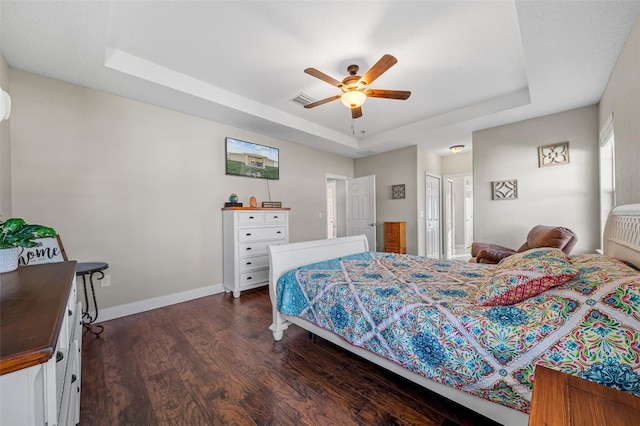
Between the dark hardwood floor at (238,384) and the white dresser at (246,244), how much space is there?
105 centimetres

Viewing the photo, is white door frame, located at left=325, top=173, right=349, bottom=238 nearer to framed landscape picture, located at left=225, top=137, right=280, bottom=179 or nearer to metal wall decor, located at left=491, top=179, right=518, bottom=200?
framed landscape picture, located at left=225, top=137, right=280, bottom=179

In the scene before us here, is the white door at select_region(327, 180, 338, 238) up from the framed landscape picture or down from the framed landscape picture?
down

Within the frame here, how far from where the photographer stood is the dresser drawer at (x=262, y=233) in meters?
3.54

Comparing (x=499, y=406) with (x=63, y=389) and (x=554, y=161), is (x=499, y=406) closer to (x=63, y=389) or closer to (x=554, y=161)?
(x=63, y=389)

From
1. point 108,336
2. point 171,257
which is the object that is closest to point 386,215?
point 171,257

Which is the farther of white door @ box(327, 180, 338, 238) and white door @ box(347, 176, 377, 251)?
white door @ box(327, 180, 338, 238)

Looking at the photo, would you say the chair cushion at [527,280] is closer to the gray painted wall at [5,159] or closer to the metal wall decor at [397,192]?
the gray painted wall at [5,159]

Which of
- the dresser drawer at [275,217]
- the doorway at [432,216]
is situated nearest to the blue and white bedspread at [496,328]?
the dresser drawer at [275,217]

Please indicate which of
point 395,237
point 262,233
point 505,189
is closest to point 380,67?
point 262,233

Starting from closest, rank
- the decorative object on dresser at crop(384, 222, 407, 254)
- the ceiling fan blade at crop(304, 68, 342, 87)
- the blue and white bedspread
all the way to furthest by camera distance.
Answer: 1. the blue and white bedspread
2. the ceiling fan blade at crop(304, 68, 342, 87)
3. the decorative object on dresser at crop(384, 222, 407, 254)

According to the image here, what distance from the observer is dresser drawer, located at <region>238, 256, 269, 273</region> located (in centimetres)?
352

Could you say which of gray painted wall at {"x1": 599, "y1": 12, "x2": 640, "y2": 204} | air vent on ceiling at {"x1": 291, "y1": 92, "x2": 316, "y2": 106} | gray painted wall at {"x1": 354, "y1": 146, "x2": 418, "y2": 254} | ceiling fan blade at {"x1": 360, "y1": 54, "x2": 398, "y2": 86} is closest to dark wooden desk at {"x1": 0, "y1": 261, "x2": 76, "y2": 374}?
ceiling fan blade at {"x1": 360, "y1": 54, "x2": 398, "y2": 86}

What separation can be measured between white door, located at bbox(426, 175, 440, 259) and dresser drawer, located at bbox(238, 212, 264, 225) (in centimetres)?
362

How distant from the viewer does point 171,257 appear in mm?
Result: 3240
